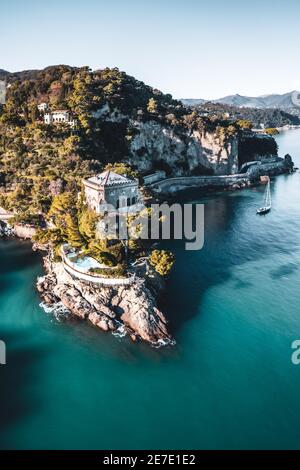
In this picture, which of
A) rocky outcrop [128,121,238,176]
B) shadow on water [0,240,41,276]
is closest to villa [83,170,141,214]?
shadow on water [0,240,41,276]

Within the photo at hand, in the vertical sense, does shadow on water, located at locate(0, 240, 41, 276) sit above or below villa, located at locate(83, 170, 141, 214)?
below

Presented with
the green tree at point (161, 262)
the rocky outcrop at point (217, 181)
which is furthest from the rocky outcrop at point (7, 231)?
the rocky outcrop at point (217, 181)

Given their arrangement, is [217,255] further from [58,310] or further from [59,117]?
[59,117]

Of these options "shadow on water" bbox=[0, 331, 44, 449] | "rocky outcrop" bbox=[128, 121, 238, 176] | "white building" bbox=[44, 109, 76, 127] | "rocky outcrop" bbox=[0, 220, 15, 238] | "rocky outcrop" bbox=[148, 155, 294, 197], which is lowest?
"shadow on water" bbox=[0, 331, 44, 449]

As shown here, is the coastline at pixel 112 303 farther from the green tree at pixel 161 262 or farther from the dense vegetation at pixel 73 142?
the dense vegetation at pixel 73 142

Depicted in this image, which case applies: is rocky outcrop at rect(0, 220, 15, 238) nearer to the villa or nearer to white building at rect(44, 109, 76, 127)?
the villa

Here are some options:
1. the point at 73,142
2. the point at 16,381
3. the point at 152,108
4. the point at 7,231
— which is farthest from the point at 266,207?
the point at 16,381
